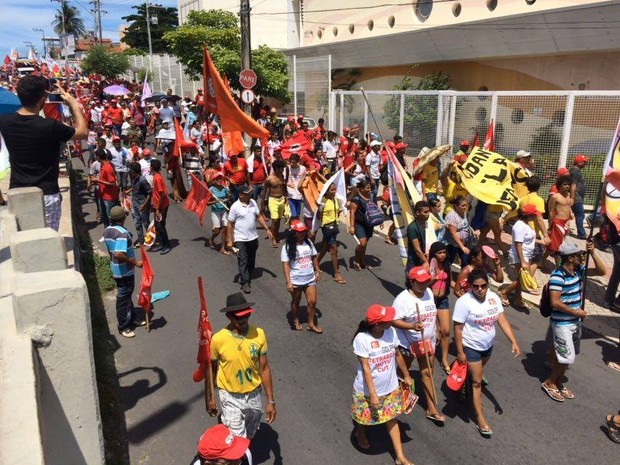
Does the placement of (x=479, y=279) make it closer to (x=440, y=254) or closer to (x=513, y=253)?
(x=440, y=254)

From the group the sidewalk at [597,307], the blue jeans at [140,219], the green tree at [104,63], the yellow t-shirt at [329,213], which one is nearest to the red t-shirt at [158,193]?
the blue jeans at [140,219]

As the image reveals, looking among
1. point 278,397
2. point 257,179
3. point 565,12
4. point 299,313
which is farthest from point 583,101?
point 278,397

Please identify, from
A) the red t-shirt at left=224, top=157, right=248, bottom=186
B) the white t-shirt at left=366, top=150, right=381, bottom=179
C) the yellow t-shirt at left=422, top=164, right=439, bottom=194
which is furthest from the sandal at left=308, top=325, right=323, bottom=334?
the white t-shirt at left=366, top=150, right=381, bottom=179

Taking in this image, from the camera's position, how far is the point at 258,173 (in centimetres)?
1148

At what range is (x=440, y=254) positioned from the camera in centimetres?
593

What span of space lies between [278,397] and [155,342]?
2.01 m

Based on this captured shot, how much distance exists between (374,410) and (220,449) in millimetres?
1765

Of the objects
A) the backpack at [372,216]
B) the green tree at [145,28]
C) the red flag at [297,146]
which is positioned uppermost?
the green tree at [145,28]

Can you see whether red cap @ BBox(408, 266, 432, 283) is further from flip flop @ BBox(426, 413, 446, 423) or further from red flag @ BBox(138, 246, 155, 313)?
red flag @ BBox(138, 246, 155, 313)

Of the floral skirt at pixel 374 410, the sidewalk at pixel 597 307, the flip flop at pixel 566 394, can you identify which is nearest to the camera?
the floral skirt at pixel 374 410

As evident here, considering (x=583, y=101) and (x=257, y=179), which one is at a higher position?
(x=583, y=101)

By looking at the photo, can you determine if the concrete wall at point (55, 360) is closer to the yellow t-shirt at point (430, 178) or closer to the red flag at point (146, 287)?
the red flag at point (146, 287)

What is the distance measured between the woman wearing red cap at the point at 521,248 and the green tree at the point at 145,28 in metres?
65.2

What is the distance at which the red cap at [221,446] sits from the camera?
3.01m
